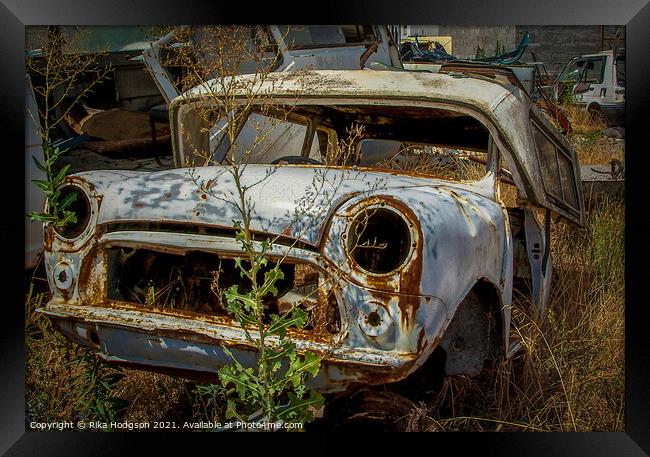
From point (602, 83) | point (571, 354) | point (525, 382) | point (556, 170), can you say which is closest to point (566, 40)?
point (602, 83)

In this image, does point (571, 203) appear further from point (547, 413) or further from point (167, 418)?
point (167, 418)

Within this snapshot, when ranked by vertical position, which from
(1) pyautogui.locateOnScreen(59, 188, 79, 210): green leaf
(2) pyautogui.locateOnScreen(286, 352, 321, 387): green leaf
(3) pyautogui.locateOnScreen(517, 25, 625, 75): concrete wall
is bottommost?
(2) pyautogui.locateOnScreen(286, 352, 321, 387): green leaf

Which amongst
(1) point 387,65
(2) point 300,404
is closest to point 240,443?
(2) point 300,404

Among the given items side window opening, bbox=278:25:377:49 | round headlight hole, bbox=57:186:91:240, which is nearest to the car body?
side window opening, bbox=278:25:377:49

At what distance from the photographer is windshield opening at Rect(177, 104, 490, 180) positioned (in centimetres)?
339

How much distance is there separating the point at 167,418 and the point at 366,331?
1.49 m

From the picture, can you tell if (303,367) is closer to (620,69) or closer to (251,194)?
(251,194)

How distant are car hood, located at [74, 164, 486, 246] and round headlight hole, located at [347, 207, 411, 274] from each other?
104 millimetres

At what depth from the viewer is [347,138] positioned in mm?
3688

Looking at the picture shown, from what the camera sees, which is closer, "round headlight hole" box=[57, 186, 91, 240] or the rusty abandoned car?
the rusty abandoned car

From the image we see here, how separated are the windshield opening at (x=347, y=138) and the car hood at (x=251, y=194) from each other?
0.59 m

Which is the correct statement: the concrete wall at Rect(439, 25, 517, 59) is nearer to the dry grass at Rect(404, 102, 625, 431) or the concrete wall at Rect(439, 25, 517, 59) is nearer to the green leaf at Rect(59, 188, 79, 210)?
the dry grass at Rect(404, 102, 625, 431)

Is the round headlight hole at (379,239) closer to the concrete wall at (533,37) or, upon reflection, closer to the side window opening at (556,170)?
the side window opening at (556,170)
